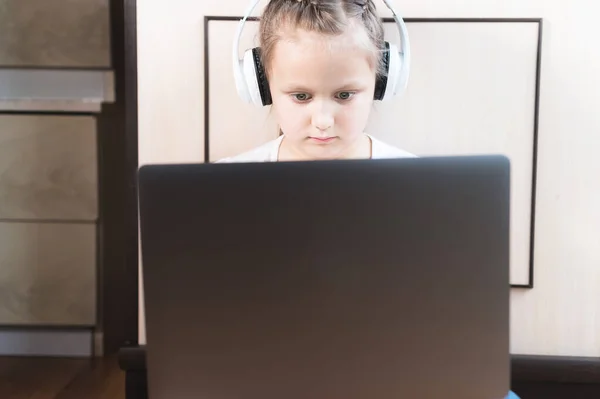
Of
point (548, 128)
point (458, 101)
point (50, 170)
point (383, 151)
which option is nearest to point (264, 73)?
point (383, 151)

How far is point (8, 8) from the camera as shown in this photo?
160cm

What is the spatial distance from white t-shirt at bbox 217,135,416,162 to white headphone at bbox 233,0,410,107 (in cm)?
8

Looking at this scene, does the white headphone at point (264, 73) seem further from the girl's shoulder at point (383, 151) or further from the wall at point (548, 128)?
the wall at point (548, 128)

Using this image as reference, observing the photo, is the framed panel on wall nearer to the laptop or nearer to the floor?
the laptop

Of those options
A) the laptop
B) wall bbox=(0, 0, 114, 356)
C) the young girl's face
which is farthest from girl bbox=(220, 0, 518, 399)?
wall bbox=(0, 0, 114, 356)

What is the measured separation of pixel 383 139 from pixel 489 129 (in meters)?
0.19

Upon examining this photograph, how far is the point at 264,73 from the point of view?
909 millimetres

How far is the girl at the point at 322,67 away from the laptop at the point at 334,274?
27 centimetres

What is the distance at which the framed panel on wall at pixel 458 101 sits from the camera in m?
1.04

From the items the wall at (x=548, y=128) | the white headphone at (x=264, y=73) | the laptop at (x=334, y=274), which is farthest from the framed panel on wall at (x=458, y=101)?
the laptop at (x=334, y=274)

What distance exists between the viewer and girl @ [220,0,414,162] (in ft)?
2.75

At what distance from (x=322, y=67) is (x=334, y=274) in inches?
13.5

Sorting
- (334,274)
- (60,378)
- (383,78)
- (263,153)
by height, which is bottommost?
(60,378)

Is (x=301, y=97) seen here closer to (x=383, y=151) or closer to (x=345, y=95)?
(x=345, y=95)
